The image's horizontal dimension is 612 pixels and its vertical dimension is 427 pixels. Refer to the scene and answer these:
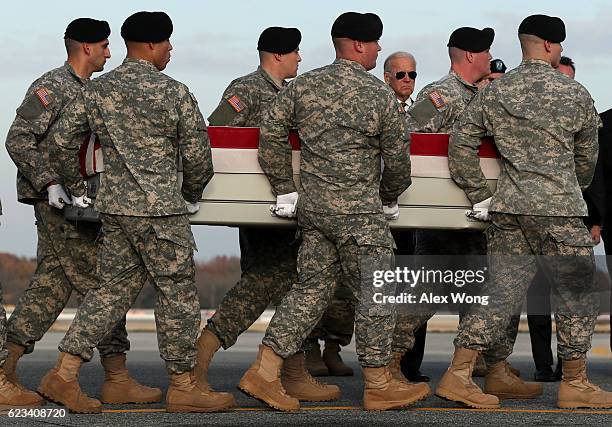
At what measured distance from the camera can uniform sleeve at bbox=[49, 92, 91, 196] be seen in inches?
286

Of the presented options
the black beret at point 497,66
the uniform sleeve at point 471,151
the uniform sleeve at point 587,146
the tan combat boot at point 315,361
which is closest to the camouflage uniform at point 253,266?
the uniform sleeve at point 471,151

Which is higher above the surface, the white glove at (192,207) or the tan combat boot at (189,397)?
the white glove at (192,207)

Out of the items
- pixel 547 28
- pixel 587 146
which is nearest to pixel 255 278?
pixel 587 146

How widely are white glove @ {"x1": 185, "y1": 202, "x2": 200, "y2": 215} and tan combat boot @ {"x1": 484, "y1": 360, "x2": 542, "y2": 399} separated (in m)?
1.94

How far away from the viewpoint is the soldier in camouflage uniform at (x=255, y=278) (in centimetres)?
809

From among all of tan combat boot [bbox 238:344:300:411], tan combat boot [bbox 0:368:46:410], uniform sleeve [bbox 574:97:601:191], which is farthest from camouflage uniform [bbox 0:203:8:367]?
uniform sleeve [bbox 574:97:601:191]

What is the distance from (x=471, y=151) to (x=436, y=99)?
0.88m

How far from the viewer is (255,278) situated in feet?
26.7

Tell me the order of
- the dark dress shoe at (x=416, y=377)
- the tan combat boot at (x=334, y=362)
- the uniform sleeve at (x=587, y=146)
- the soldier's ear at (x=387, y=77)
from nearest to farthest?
the uniform sleeve at (x=587, y=146) → the dark dress shoe at (x=416, y=377) → the soldier's ear at (x=387, y=77) → the tan combat boot at (x=334, y=362)

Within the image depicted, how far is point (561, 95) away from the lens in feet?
24.3

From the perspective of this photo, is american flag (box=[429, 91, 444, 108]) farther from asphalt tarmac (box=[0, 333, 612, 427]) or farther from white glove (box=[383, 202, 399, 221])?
asphalt tarmac (box=[0, 333, 612, 427])

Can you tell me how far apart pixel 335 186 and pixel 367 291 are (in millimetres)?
571

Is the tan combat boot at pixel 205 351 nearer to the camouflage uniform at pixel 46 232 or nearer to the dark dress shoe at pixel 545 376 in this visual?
the camouflage uniform at pixel 46 232

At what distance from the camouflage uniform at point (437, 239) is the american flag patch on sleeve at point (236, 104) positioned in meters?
0.99
